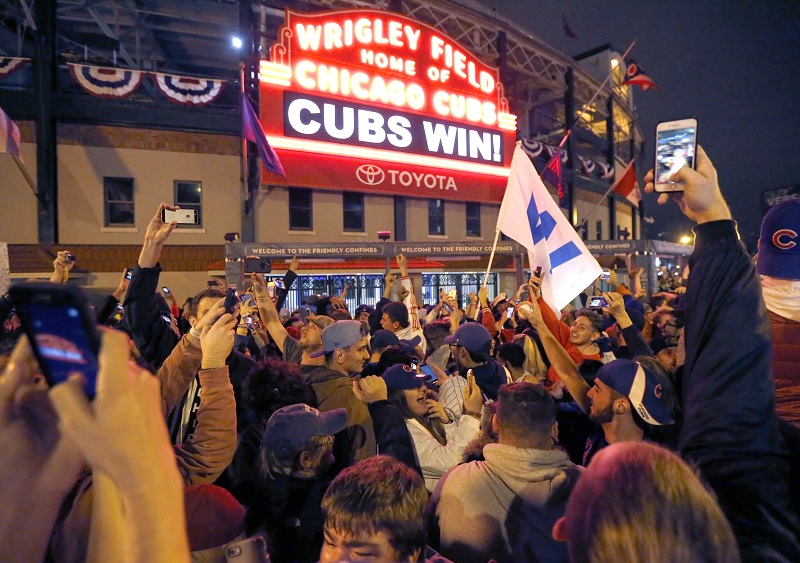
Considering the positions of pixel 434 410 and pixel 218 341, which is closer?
pixel 218 341

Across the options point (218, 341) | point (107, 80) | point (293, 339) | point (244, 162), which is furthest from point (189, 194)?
point (218, 341)

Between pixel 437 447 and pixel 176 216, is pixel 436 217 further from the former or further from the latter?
pixel 437 447

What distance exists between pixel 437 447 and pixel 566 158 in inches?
957

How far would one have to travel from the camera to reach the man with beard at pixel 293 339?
4449 millimetres

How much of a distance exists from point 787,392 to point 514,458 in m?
1.10

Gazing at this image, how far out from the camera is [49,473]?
0.98 metres

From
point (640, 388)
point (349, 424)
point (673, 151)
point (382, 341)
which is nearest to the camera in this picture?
point (673, 151)

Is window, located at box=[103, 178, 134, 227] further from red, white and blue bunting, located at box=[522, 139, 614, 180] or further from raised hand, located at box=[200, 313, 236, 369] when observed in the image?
raised hand, located at box=[200, 313, 236, 369]

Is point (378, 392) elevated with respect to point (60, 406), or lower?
lower

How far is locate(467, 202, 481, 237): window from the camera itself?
22.0 meters

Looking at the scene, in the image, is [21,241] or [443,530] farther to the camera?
[21,241]

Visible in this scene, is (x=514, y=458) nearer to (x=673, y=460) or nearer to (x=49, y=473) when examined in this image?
(x=673, y=460)

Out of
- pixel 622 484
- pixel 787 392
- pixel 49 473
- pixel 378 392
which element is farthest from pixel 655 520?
pixel 378 392

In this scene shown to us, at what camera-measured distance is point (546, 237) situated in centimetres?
589
